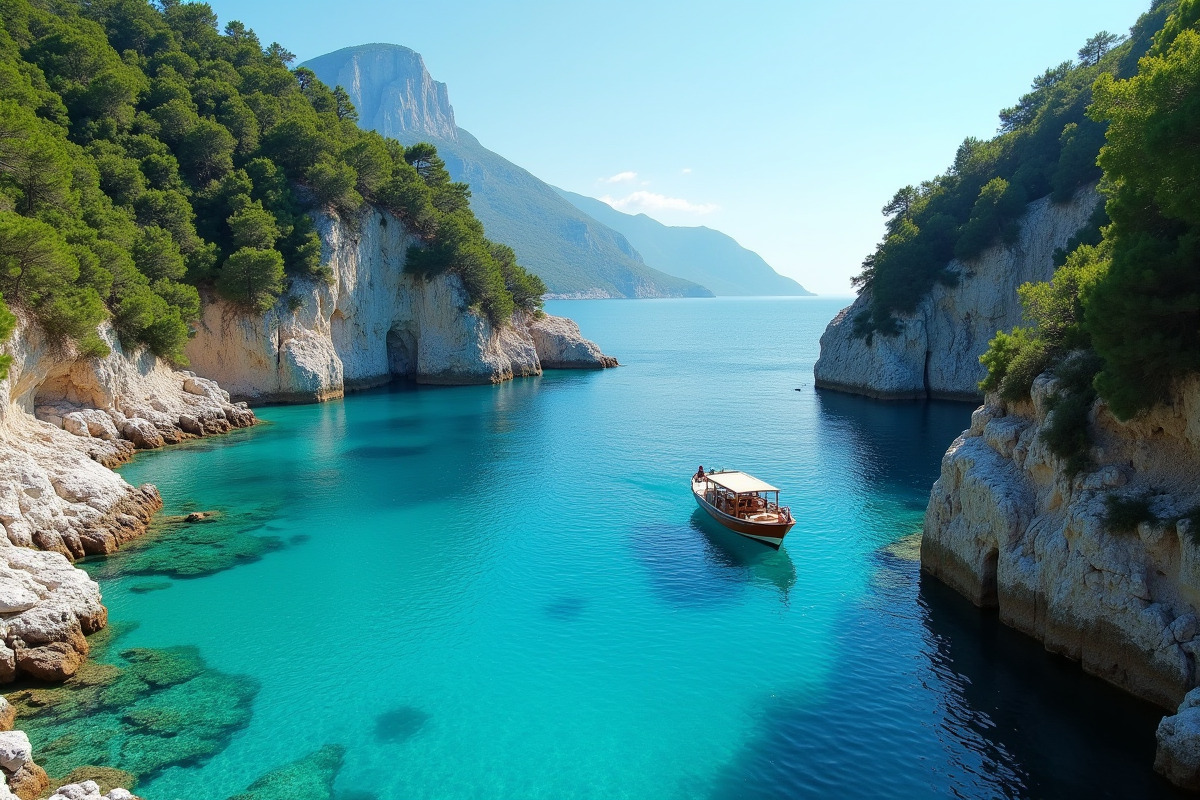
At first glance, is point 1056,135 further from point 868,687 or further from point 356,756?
point 356,756

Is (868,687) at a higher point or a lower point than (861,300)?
lower

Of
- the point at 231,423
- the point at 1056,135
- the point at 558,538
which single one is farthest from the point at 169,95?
the point at 1056,135

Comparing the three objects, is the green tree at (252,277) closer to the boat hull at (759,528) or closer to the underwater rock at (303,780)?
the boat hull at (759,528)

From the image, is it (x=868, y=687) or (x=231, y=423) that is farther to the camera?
(x=231, y=423)

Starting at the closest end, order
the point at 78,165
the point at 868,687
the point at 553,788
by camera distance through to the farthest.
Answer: the point at 553,788 → the point at 868,687 → the point at 78,165

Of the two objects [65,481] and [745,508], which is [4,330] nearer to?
[65,481]

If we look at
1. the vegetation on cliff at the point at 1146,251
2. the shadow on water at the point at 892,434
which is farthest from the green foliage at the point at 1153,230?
the shadow on water at the point at 892,434

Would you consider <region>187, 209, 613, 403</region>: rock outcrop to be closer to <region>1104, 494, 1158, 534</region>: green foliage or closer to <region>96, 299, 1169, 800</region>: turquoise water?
<region>96, 299, 1169, 800</region>: turquoise water
